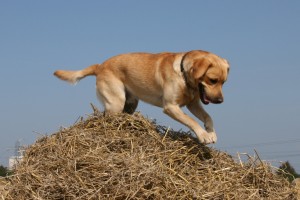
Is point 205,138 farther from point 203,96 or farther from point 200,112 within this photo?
point 200,112

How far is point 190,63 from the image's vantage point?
6891 millimetres

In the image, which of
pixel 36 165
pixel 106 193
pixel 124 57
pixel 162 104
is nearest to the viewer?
pixel 106 193

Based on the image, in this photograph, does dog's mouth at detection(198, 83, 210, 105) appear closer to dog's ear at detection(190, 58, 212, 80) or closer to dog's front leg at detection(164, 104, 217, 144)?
dog's ear at detection(190, 58, 212, 80)

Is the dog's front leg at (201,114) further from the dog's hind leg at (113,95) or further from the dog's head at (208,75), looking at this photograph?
the dog's hind leg at (113,95)

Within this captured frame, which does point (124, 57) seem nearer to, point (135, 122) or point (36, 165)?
point (135, 122)

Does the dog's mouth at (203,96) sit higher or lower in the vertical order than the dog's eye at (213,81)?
lower

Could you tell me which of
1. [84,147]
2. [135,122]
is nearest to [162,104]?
[135,122]

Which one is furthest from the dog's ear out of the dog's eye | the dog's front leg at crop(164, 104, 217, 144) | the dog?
the dog's front leg at crop(164, 104, 217, 144)

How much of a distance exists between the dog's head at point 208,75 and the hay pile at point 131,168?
0.61 meters

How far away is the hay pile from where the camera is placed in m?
5.34

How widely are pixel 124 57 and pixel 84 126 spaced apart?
1.98m

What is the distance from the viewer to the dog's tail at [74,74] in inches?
349

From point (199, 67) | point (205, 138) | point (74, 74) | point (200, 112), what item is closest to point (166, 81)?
point (200, 112)

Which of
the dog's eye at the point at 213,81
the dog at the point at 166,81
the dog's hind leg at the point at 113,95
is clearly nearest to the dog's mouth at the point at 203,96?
the dog at the point at 166,81
